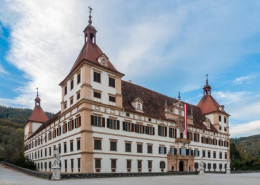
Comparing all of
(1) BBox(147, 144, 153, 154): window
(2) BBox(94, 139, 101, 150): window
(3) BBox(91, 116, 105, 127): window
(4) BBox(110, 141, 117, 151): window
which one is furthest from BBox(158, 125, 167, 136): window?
(2) BBox(94, 139, 101, 150): window

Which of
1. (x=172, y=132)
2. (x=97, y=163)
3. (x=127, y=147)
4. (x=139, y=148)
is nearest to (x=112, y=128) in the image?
(x=127, y=147)

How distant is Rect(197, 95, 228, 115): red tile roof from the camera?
55.3m

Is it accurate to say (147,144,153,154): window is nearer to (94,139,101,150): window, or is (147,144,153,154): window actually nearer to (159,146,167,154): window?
(159,146,167,154): window

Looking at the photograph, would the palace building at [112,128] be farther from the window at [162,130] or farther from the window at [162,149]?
the window at [162,149]

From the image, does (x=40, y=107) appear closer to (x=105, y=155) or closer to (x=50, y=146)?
(x=50, y=146)

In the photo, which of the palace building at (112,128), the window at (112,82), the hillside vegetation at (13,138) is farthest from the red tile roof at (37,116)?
the window at (112,82)

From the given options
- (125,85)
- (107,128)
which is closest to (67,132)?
(107,128)

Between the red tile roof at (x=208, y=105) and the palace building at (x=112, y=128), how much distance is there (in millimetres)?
6196

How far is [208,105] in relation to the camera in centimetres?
5675

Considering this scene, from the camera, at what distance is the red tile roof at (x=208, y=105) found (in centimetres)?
5534

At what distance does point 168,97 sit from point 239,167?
27776 millimetres

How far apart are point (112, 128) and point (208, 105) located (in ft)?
101

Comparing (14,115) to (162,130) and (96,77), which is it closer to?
(162,130)

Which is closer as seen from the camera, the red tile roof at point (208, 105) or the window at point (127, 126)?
the window at point (127, 126)
